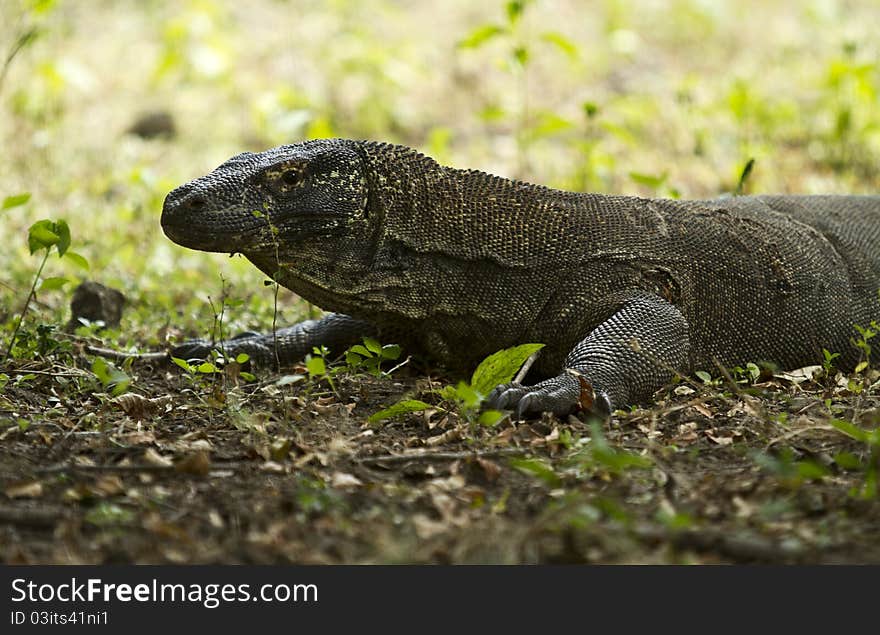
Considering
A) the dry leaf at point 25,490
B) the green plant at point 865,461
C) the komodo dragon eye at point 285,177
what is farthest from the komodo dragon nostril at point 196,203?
the green plant at point 865,461

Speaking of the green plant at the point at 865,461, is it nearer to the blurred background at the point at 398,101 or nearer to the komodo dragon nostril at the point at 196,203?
the komodo dragon nostril at the point at 196,203

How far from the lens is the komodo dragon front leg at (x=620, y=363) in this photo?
15.1ft

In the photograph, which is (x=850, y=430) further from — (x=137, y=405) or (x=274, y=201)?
(x=137, y=405)

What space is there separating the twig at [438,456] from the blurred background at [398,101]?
2778 mm

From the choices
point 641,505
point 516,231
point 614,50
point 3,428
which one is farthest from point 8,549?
point 614,50

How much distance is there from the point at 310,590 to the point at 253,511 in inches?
22.6

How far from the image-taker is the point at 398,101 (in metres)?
13.0

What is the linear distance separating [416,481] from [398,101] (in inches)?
377

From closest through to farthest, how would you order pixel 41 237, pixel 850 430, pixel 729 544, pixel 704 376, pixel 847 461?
1. pixel 729 544
2. pixel 847 461
3. pixel 850 430
4. pixel 41 237
5. pixel 704 376

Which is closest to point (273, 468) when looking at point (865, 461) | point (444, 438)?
point (444, 438)

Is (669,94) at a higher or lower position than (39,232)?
higher

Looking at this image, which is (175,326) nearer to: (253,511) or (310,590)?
(253,511)

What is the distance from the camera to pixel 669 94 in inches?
531

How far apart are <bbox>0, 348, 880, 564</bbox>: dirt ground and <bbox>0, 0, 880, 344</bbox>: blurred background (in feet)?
6.77
